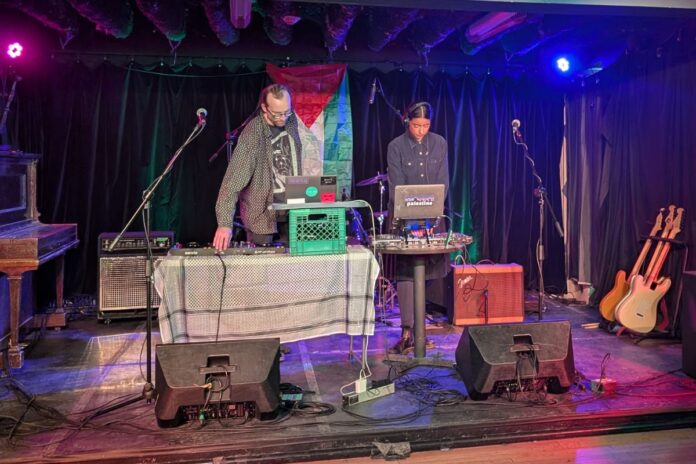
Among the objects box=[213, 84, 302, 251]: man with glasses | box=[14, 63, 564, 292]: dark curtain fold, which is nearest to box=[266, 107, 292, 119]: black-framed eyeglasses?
box=[213, 84, 302, 251]: man with glasses

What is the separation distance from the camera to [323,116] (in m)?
6.52

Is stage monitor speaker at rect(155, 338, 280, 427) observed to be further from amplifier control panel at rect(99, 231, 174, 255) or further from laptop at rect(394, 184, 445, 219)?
amplifier control panel at rect(99, 231, 174, 255)

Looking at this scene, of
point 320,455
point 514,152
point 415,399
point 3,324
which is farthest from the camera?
point 514,152

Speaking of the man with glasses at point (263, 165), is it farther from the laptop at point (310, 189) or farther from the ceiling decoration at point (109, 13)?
the ceiling decoration at point (109, 13)

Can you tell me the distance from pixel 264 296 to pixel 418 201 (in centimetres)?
124

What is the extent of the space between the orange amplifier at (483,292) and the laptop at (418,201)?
70.7 inches

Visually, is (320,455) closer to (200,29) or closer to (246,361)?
(246,361)

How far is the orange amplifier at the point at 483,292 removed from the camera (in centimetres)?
569

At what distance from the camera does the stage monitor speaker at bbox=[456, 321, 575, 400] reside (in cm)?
352

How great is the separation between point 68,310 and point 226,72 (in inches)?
115

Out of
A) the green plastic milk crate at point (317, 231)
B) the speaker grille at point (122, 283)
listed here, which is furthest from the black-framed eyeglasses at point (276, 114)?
the speaker grille at point (122, 283)

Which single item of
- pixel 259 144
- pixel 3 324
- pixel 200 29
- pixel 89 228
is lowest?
pixel 3 324

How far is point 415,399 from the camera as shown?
12.2 feet

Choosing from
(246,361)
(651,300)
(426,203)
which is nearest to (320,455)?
(246,361)
